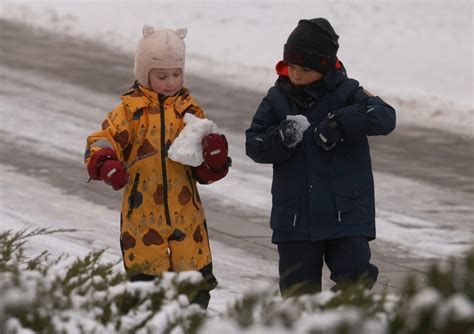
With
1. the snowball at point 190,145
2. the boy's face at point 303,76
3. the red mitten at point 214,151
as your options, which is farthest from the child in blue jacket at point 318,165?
the snowball at point 190,145

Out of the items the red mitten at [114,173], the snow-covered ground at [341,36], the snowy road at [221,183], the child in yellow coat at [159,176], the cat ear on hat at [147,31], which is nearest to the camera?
the red mitten at [114,173]

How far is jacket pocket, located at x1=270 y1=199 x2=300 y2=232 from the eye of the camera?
5.72 metres

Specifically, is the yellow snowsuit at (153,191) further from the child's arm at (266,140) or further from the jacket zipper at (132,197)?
the child's arm at (266,140)

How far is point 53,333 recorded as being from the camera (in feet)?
11.9

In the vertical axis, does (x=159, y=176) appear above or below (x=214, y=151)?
below

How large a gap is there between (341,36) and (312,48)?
476 inches

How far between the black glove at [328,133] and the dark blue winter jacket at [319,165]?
0.05 metres

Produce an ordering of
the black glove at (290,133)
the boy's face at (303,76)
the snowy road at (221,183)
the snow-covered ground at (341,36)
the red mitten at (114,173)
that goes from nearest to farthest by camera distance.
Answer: the red mitten at (114,173) → the black glove at (290,133) → the boy's face at (303,76) → the snowy road at (221,183) → the snow-covered ground at (341,36)

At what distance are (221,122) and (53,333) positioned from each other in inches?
371

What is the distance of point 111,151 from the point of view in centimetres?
549

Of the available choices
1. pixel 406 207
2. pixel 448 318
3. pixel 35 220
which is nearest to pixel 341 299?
pixel 448 318

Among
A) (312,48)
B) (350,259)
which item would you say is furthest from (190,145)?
(350,259)

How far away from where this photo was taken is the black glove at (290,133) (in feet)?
18.1

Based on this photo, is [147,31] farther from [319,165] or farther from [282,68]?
[319,165]
